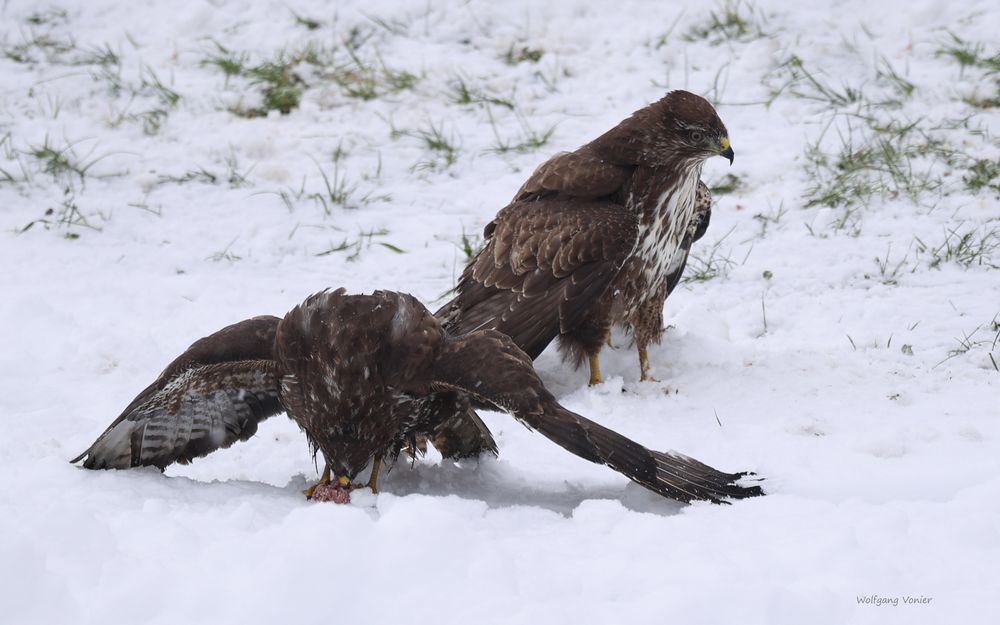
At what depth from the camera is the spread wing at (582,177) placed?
16.4 feet

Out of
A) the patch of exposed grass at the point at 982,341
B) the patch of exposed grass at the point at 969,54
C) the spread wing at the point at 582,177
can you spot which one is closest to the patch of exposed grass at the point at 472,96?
the spread wing at the point at 582,177

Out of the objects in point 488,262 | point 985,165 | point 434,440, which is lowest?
point 434,440

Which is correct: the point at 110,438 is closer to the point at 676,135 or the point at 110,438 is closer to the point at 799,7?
the point at 676,135

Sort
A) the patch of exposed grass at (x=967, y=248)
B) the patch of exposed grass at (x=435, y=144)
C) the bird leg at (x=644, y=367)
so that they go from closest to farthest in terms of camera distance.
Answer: the bird leg at (x=644, y=367), the patch of exposed grass at (x=967, y=248), the patch of exposed grass at (x=435, y=144)

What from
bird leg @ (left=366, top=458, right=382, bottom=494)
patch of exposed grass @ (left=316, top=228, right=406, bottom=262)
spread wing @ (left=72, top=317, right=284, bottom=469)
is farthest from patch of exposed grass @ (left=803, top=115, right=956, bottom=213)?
spread wing @ (left=72, top=317, right=284, bottom=469)

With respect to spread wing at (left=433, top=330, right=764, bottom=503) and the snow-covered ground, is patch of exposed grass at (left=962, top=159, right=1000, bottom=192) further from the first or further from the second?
spread wing at (left=433, top=330, right=764, bottom=503)

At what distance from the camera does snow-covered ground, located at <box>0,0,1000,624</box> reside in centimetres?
282

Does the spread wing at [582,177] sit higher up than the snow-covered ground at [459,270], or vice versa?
the spread wing at [582,177]

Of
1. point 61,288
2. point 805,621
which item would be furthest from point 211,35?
point 805,621

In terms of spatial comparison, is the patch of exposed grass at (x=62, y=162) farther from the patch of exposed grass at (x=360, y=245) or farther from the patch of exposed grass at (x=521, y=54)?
the patch of exposed grass at (x=521, y=54)

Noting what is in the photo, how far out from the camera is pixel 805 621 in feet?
8.58

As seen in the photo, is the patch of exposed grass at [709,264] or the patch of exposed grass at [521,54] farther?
the patch of exposed grass at [521,54]

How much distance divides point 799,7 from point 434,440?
17.6 feet

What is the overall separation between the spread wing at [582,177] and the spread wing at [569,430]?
4.77ft
